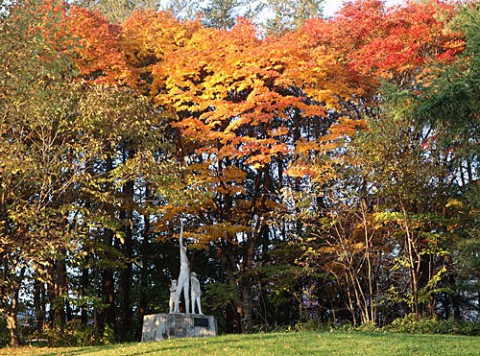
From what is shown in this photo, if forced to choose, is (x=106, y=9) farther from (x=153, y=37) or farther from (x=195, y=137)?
(x=195, y=137)

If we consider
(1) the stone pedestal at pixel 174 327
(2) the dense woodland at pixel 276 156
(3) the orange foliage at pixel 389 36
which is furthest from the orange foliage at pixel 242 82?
(1) the stone pedestal at pixel 174 327

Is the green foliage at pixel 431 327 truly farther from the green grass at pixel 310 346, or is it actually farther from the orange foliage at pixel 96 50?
the orange foliage at pixel 96 50

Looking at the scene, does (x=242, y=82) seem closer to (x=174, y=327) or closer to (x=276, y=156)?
(x=276, y=156)

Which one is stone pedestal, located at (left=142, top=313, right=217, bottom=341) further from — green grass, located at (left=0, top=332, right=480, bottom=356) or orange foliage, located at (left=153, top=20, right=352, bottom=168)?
orange foliage, located at (left=153, top=20, right=352, bottom=168)

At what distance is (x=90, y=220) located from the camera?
1081 centimetres

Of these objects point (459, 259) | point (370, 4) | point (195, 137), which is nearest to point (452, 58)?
point (370, 4)

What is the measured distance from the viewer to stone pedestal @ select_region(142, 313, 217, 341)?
12047 mm

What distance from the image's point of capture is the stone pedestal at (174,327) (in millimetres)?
12047

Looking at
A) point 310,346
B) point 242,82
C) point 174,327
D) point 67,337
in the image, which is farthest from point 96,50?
point 310,346

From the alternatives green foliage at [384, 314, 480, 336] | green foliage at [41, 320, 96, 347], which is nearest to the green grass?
green foliage at [384, 314, 480, 336]

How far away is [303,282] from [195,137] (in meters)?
6.11

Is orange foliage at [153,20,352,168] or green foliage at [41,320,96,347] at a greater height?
orange foliage at [153,20,352,168]

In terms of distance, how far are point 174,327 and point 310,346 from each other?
3840 millimetres

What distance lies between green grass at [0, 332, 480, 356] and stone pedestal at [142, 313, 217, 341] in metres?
1.45
